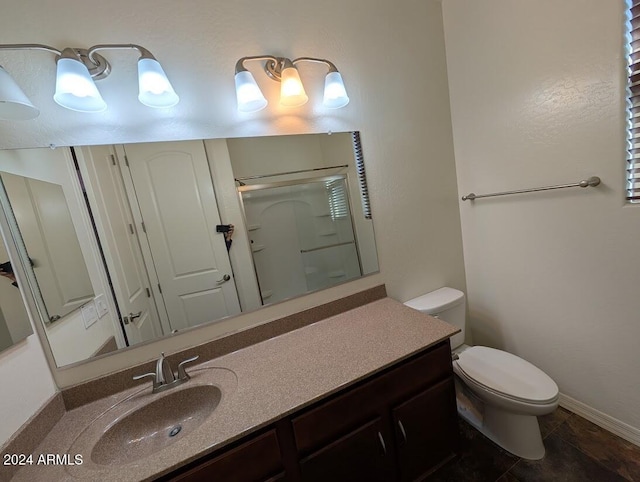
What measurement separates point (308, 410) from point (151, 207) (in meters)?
1.02

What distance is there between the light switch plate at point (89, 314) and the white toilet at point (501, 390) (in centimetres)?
158

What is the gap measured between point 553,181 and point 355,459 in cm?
162

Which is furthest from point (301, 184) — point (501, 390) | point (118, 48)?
point (501, 390)

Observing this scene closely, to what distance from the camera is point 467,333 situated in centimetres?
201

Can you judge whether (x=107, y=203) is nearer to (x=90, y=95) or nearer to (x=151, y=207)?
(x=151, y=207)

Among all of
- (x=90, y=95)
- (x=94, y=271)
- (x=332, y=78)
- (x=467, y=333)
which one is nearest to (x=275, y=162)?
(x=332, y=78)

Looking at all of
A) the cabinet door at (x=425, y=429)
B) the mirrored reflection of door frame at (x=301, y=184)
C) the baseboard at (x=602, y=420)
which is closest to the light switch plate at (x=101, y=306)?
the mirrored reflection of door frame at (x=301, y=184)

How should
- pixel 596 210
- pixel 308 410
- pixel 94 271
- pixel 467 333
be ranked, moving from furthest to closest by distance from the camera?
1. pixel 467 333
2. pixel 596 210
3. pixel 94 271
4. pixel 308 410

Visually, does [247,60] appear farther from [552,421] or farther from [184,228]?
[552,421]

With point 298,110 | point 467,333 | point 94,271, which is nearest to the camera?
point 94,271

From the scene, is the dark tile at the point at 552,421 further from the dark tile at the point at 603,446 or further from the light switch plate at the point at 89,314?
the light switch plate at the point at 89,314

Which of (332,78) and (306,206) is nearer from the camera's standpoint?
(332,78)

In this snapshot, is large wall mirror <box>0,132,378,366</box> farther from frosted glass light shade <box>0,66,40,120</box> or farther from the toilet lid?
the toilet lid

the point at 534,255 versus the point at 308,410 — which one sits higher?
the point at 534,255
